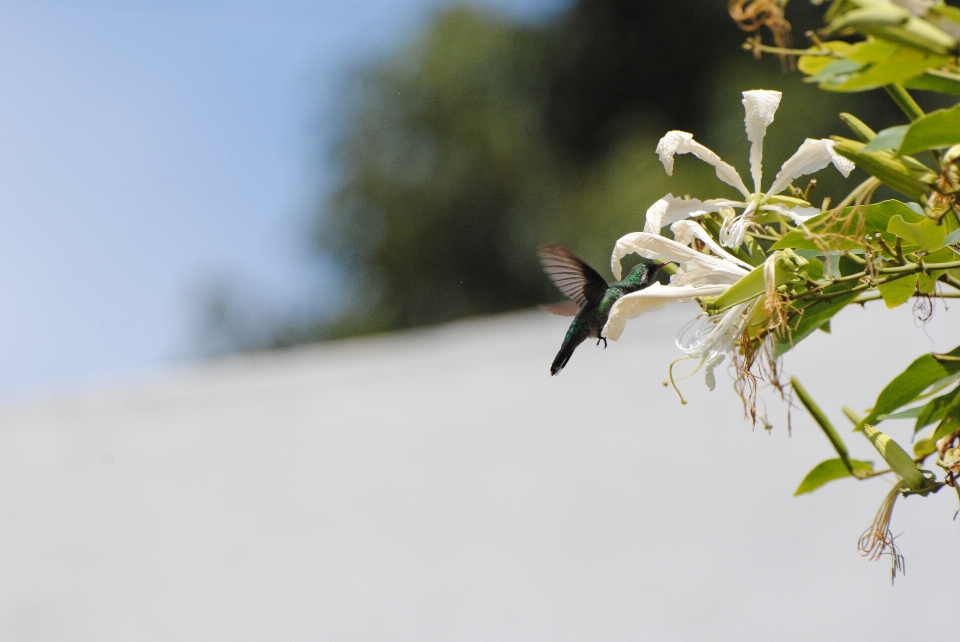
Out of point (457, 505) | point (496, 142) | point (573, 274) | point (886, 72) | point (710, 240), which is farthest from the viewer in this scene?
point (496, 142)

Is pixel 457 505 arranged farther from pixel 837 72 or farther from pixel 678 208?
pixel 837 72

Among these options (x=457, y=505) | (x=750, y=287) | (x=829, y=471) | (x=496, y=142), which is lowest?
(x=457, y=505)

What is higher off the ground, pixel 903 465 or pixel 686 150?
pixel 686 150

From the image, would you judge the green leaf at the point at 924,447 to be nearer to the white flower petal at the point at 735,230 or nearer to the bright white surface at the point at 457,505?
the white flower petal at the point at 735,230

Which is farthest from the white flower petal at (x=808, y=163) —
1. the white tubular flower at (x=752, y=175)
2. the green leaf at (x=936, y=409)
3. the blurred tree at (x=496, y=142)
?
the blurred tree at (x=496, y=142)

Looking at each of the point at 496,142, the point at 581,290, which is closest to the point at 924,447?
the point at 581,290

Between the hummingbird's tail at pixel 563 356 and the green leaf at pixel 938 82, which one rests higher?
the green leaf at pixel 938 82

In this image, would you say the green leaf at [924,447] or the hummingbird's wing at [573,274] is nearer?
A: the green leaf at [924,447]
